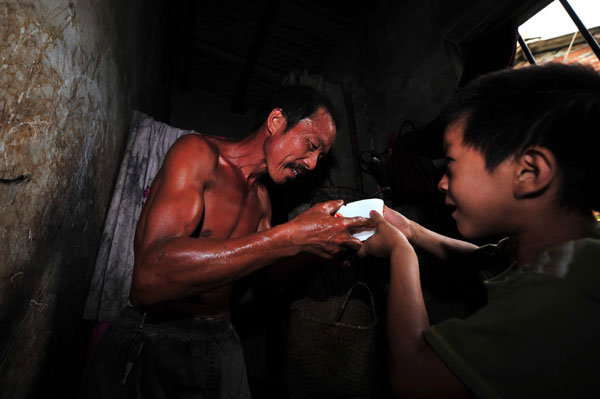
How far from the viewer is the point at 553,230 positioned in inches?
41.9

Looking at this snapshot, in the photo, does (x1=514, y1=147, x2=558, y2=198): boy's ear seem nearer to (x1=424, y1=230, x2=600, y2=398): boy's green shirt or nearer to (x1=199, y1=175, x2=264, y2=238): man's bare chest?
(x1=424, y1=230, x2=600, y2=398): boy's green shirt

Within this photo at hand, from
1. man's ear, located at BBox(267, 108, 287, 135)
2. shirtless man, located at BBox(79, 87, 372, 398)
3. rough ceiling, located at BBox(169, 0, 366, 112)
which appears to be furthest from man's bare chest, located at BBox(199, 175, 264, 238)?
rough ceiling, located at BBox(169, 0, 366, 112)

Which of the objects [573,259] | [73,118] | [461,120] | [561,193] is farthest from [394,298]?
[73,118]

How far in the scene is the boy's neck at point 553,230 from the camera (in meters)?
1.03

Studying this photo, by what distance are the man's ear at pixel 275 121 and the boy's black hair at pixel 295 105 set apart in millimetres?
36

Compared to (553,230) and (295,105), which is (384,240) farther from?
(295,105)

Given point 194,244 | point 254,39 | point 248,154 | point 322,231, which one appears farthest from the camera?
point 254,39

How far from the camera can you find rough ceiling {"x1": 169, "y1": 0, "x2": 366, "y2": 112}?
244 inches

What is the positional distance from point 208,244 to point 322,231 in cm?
64

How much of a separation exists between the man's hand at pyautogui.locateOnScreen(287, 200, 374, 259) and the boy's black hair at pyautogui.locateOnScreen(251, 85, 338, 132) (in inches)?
42.6

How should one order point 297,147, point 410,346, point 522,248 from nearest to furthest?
point 410,346 < point 522,248 < point 297,147

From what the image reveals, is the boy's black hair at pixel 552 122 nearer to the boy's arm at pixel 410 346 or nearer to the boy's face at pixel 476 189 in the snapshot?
the boy's face at pixel 476 189

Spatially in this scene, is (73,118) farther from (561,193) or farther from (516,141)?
(561,193)

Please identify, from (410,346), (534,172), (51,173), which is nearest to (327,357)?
(410,346)
